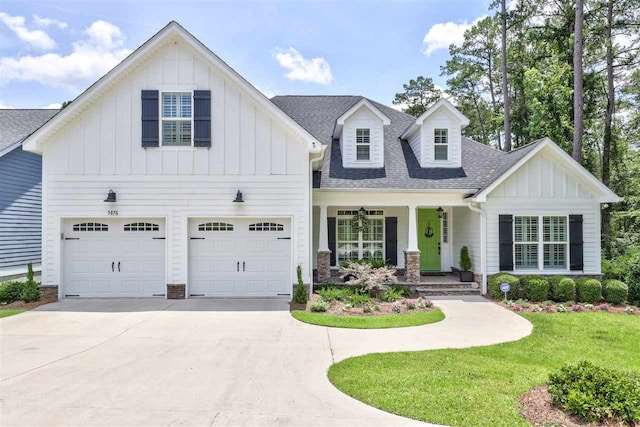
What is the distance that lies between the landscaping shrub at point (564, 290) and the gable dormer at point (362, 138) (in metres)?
6.58

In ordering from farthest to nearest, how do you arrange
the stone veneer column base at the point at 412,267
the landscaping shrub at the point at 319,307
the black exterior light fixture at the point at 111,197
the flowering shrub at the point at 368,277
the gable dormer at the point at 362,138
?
the gable dormer at the point at 362,138 < the stone veneer column base at the point at 412,267 < the flowering shrub at the point at 368,277 < the black exterior light fixture at the point at 111,197 < the landscaping shrub at the point at 319,307

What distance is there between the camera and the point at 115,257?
34.5ft

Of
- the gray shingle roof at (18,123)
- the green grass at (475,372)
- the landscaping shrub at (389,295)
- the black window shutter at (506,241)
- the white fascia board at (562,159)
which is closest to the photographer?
the green grass at (475,372)

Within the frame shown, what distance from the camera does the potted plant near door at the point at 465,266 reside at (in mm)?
11703

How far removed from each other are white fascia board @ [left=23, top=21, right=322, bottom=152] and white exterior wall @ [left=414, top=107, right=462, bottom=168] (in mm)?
4723

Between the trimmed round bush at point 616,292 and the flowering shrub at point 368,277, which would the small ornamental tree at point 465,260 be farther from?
the trimmed round bush at point 616,292

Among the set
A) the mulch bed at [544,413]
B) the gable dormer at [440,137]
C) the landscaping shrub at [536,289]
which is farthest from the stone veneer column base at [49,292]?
the landscaping shrub at [536,289]

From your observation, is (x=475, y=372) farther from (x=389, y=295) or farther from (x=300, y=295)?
(x=300, y=295)

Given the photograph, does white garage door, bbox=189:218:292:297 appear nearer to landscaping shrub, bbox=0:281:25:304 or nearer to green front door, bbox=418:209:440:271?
landscaping shrub, bbox=0:281:25:304

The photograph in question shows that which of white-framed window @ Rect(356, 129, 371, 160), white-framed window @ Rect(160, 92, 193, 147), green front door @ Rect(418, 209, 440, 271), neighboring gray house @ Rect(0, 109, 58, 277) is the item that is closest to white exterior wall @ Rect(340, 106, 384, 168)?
white-framed window @ Rect(356, 129, 371, 160)

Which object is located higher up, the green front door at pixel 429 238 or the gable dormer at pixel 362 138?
the gable dormer at pixel 362 138

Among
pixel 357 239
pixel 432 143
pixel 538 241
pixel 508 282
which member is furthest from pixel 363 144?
pixel 538 241

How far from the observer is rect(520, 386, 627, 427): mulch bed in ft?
12.5

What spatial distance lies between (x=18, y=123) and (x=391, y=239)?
1645 cm
